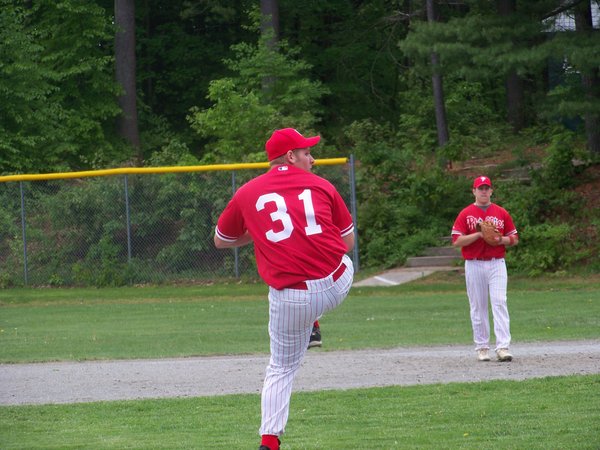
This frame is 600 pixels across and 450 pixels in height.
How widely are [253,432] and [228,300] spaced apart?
13.9 metres

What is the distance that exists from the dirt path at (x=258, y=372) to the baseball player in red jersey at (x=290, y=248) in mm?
3705

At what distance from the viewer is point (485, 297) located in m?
12.0

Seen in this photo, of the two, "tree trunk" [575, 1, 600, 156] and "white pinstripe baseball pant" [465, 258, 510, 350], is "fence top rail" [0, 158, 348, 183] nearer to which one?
"tree trunk" [575, 1, 600, 156]

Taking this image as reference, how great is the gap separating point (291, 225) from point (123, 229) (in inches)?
751

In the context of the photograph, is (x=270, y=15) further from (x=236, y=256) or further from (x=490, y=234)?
(x=490, y=234)

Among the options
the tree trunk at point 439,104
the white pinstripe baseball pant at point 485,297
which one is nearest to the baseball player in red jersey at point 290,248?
the white pinstripe baseball pant at point 485,297

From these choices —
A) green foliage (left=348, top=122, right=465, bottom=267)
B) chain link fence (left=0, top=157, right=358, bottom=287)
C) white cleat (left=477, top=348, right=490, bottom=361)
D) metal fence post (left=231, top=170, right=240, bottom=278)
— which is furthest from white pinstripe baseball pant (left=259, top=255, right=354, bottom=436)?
green foliage (left=348, top=122, right=465, bottom=267)

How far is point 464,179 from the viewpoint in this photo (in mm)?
27422

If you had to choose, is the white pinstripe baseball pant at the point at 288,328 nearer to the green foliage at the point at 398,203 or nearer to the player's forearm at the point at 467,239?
the player's forearm at the point at 467,239

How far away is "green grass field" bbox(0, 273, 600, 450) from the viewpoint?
7730 mm

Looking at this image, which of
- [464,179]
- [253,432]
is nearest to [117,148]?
[464,179]

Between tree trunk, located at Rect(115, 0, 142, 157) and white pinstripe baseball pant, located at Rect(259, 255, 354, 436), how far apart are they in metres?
28.1

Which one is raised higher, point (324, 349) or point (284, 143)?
point (284, 143)

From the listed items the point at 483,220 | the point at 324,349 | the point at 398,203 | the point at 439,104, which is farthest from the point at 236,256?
the point at 483,220
